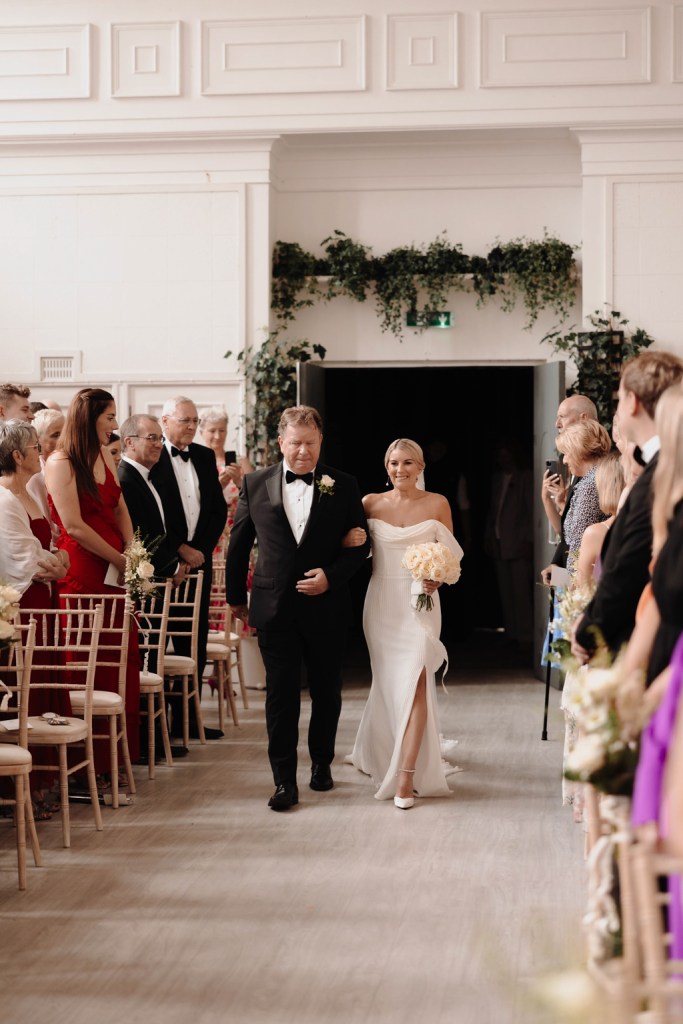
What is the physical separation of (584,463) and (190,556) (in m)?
2.47

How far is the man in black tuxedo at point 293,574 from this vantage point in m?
5.91

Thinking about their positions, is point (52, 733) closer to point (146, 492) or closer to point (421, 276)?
point (146, 492)

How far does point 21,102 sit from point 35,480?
4686mm

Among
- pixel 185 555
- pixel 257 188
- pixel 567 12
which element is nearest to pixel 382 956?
pixel 185 555

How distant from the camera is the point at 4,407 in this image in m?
6.70

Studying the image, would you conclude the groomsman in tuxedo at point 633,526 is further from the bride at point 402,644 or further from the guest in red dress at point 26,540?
the guest in red dress at point 26,540

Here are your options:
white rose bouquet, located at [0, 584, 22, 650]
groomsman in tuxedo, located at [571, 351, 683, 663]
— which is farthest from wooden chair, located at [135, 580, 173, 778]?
groomsman in tuxedo, located at [571, 351, 683, 663]

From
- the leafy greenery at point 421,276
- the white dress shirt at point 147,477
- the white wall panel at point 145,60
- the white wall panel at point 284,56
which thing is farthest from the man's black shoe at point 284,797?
the white wall panel at point 145,60

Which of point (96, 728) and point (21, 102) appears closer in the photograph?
point (96, 728)

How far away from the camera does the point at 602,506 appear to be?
5.38 metres

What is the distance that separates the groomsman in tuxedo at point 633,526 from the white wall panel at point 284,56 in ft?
23.1

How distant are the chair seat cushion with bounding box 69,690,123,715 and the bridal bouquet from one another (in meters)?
1.59

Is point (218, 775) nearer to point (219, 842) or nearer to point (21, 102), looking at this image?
point (219, 842)

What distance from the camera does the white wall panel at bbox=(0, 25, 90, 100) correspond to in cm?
993
